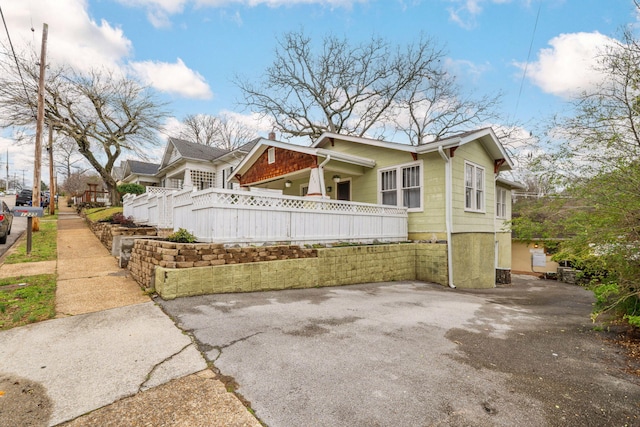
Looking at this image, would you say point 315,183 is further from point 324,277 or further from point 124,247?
point 124,247

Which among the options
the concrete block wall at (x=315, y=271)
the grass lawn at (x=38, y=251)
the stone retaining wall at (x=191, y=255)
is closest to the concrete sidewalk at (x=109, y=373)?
the concrete block wall at (x=315, y=271)

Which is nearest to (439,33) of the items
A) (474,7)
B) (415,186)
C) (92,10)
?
(474,7)

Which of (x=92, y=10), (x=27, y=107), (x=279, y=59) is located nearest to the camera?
(x=92, y=10)

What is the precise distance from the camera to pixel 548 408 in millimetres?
2402

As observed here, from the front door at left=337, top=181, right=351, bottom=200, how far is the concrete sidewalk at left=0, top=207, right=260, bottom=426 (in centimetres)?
861

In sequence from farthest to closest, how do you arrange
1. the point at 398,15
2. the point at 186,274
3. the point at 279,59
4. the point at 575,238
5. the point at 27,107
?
the point at 279,59, the point at 27,107, the point at 398,15, the point at 186,274, the point at 575,238

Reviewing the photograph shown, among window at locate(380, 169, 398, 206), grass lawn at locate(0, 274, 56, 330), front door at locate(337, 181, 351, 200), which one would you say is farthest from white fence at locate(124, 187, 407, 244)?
front door at locate(337, 181, 351, 200)

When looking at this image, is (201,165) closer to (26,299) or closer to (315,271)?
(315,271)

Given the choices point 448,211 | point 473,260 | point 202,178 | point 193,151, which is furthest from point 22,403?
point 193,151

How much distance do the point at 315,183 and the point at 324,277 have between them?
3328mm

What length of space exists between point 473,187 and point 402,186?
8.63 feet

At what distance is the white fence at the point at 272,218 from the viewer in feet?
20.2

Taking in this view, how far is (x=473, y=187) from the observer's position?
425 inches

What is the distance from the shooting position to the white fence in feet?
20.2
